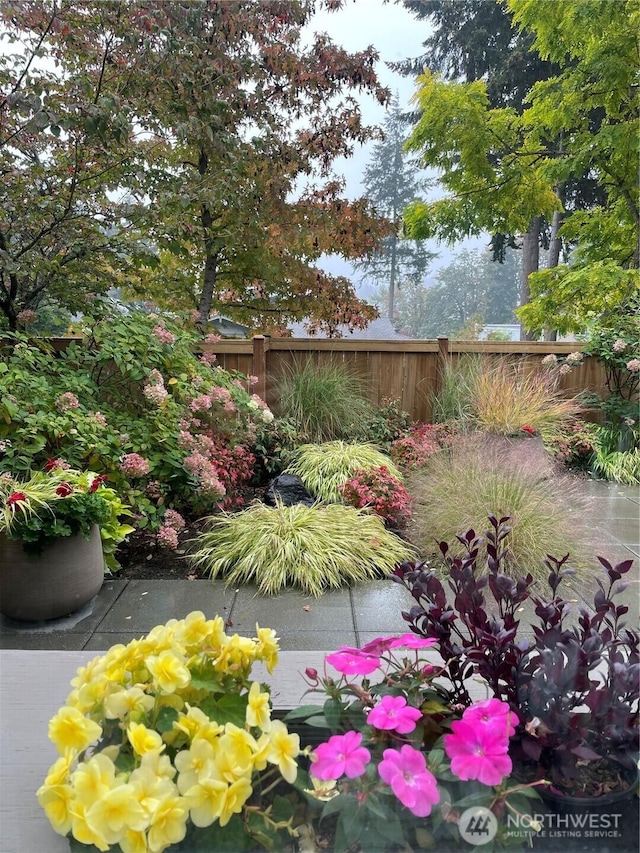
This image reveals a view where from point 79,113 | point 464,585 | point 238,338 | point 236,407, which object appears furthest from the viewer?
point 238,338

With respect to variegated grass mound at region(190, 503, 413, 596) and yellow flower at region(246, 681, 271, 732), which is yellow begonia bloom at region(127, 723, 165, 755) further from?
variegated grass mound at region(190, 503, 413, 596)

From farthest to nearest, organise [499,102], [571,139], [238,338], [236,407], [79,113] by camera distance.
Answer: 1. [238,338]
2. [571,139]
3. [499,102]
4. [236,407]
5. [79,113]

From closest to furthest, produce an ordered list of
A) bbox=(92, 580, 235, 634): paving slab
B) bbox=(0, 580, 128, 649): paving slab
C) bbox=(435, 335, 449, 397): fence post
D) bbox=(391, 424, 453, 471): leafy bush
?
bbox=(0, 580, 128, 649): paving slab → bbox=(92, 580, 235, 634): paving slab → bbox=(391, 424, 453, 471): leafy bush → bbox=(435, 335, 449, 397): fence post

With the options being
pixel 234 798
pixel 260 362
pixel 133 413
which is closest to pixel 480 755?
pixel 234 798

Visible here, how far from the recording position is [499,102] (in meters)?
2.89

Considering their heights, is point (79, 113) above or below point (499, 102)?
below

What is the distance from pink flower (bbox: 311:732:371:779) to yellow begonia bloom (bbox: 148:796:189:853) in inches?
6.0

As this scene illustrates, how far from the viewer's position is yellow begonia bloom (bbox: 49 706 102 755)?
0.54 m

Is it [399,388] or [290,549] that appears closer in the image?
[290,549]

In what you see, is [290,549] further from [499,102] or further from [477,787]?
[499,102]

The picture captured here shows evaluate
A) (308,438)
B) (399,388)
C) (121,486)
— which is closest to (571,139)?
(399,388)

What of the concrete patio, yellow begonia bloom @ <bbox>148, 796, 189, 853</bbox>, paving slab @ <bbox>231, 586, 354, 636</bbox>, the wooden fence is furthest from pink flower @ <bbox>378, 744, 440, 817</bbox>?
the wooden fence

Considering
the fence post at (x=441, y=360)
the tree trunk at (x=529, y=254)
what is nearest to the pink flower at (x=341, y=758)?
the tree trunk at (x=529, y=254)

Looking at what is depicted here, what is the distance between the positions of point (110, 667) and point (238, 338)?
137 inches
